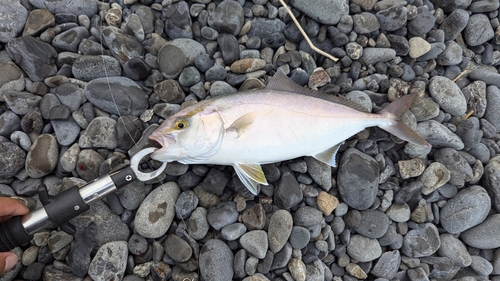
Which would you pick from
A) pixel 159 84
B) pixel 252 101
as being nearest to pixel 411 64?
pixel 252 101

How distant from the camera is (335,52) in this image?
345cm

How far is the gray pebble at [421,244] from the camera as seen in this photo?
10.7 ft

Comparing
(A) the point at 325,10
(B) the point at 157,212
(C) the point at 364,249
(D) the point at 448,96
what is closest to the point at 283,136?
(B) the point at 157,212

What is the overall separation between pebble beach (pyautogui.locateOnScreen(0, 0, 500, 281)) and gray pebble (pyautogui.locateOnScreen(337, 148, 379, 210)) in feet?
0.05

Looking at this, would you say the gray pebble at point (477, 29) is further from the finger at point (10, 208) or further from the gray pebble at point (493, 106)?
the finger at point (10, 208)

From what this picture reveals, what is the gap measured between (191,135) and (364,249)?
85.4 inches

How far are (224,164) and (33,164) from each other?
181 centimetres

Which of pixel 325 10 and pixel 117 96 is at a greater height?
pixel 325 10

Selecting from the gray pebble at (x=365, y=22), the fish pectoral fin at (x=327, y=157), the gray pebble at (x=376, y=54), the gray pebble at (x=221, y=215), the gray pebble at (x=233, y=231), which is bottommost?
the gray pebble at (x=233, y=231)

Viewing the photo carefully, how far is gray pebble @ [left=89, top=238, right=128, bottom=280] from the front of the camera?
2.73 m

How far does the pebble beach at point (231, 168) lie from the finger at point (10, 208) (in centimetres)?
41

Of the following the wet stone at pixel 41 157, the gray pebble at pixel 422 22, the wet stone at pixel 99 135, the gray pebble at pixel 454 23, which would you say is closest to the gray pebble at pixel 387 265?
the gray pebble at pixel 422 22

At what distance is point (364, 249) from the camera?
10.5ft

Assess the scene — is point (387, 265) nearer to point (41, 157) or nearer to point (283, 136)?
point (283, 136)
